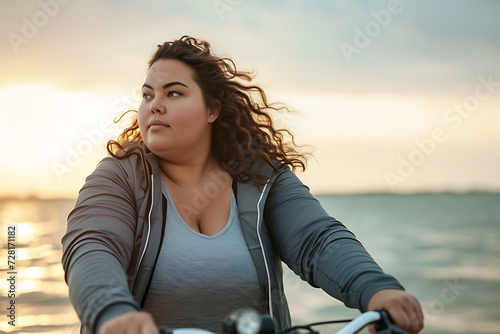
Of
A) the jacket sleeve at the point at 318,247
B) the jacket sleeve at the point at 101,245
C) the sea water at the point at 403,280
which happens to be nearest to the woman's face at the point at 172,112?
the jacket sleeve at the point at 101,245

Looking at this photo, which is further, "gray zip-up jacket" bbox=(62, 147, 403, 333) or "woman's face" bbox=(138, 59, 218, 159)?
"woman's face" bbox=(138, 59, 218, 159)

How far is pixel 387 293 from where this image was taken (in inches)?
61.3

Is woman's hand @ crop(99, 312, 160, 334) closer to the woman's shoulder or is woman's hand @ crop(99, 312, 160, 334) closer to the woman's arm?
the woman's arm

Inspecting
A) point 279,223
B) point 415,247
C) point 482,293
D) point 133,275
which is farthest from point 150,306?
point 415,247

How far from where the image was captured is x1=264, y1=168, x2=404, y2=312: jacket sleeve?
1.68 meters

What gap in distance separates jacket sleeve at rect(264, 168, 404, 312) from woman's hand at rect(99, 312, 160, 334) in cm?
68

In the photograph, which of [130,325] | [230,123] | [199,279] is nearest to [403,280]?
[230,123]

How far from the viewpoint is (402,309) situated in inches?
59.3

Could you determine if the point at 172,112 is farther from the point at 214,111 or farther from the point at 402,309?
the point at 402,309

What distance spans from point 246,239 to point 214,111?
24.0 inches

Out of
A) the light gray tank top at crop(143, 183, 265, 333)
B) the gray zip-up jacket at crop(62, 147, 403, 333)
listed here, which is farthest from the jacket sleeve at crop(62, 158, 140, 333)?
the light gray tank top at crop(143, 183, 265, 333)

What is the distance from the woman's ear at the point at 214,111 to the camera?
2305 mm

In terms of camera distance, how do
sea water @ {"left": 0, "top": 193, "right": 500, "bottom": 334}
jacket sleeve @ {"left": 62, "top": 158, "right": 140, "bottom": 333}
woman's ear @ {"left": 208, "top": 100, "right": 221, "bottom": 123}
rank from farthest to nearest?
sea water @ {"left": 0, "top": 193, "right": 500, "bottom": 334} < woman's ear @ {"left": 208, "top": 100, "right": 221, "bottom": 123} < jacket sleeve @ {"left": 62, "top": 158, "right": 140, "bottom": 333}

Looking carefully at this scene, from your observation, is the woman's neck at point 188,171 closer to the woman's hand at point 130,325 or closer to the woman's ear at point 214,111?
the woman's ear at point 214,111
